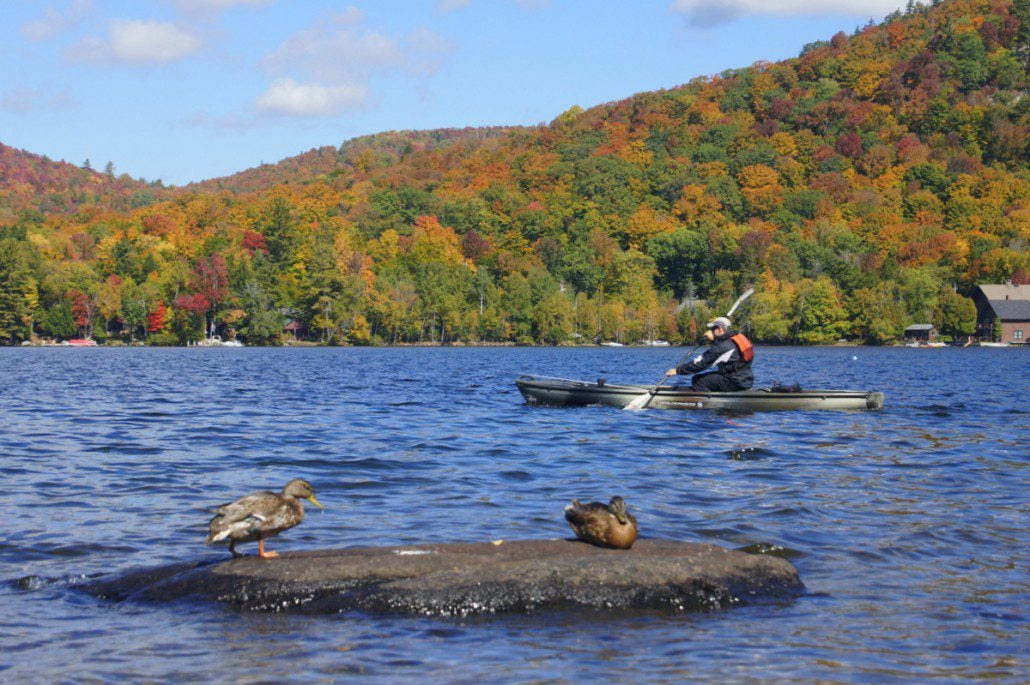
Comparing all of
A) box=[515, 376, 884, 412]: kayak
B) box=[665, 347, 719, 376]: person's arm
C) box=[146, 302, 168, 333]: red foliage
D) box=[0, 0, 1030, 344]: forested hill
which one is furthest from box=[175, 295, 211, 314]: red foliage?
box=[665, 347, 719, 376]: person's arm

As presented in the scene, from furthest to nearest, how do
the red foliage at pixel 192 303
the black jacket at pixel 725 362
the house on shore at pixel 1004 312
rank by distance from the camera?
the red foliage at pixel 192 303
the house on shore at pixel 1004 312
the black jacket at pixel 725 362

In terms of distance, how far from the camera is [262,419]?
2747 cm

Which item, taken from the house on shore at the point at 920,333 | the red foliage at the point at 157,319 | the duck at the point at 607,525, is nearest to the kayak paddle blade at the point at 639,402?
the duck at the point at 607,525

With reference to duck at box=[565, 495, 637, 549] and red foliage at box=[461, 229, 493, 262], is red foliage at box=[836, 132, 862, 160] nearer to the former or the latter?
red foliage at box=[461, 229, 493, 262]

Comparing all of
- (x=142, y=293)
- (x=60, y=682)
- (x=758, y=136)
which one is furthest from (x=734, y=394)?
(x=758, y=136)

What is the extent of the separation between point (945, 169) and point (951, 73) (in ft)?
119

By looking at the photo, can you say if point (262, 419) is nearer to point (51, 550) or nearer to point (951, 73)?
point (51, 550)

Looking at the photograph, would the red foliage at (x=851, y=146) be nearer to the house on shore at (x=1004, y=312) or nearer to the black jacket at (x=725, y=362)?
the house on shore at (x=1004, y=312)

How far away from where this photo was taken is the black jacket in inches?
989

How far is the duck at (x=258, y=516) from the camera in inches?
372

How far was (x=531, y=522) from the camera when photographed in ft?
43.2

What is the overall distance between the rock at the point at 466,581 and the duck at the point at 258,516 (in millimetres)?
297

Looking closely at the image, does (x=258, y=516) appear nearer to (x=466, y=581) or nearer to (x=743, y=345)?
(x=466, y=581)

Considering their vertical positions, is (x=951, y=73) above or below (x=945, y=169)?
above
